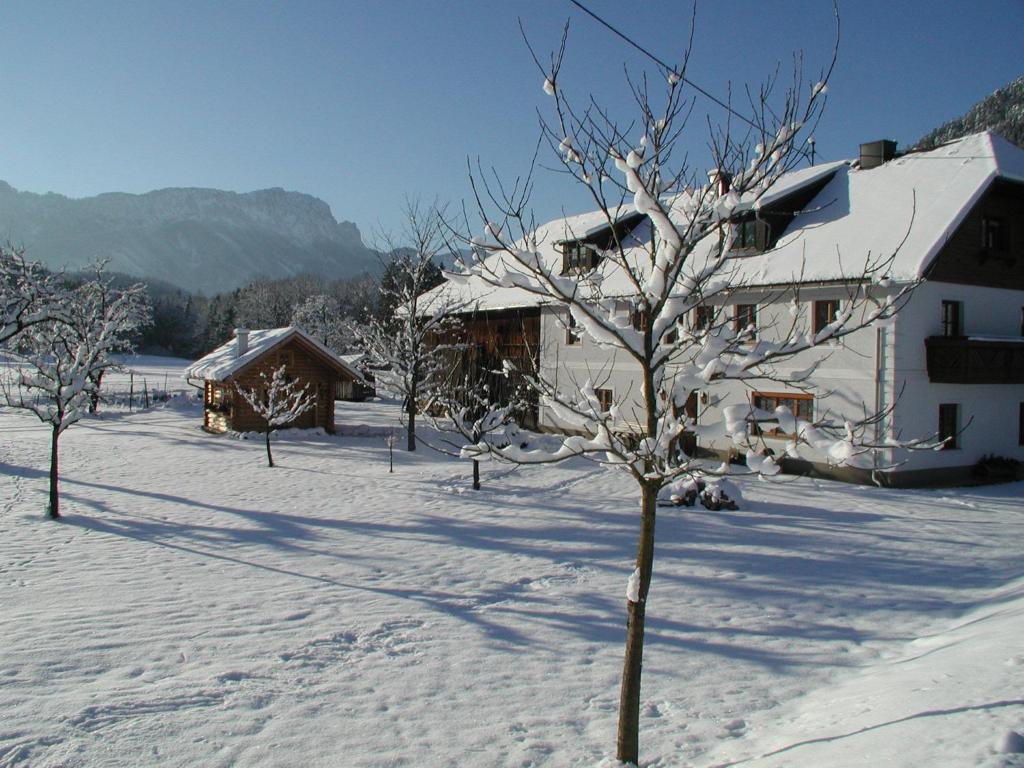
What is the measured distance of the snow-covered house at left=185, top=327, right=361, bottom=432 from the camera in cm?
2705

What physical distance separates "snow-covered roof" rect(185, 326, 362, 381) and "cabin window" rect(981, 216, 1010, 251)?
22413 mm

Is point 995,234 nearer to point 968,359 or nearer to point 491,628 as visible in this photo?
point 968,359

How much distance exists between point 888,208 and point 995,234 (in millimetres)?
3667

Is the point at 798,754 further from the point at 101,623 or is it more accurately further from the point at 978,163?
the point at 978,163

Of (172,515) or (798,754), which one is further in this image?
(172,515)

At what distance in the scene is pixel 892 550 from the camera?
13.1 metres

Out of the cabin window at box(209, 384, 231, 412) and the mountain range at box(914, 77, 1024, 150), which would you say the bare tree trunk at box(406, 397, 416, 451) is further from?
Result: the mountain range at box(914, 77, 1024, 150)

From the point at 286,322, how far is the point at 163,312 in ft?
107

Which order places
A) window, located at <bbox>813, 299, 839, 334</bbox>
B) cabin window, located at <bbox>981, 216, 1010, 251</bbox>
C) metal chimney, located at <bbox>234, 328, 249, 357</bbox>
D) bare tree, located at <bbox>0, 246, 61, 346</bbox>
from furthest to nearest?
metal chimney, located at <bbox>234, 328, 249, 357</bbox>, cabin window, located at <bbox>981, 216, 1010, 251</bbox>, window, located at <bbox>813, 299, 839, 334</bbox>, bare tree, located at <bbox>0, 246, 61, 346</bbox>

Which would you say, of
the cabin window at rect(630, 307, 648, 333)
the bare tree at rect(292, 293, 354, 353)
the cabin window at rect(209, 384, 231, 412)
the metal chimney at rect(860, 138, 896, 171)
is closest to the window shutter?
the metal chimney at rect(860, 138, 896, 171)

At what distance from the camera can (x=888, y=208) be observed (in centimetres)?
2061

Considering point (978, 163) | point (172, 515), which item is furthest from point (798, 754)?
point (978, 163)

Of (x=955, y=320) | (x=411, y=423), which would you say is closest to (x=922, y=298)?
(x=955, y=320)

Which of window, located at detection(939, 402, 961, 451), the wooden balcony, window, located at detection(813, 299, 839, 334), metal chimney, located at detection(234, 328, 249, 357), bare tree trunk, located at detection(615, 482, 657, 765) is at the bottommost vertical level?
bare tree trunk, located at detection(615, 482, 657, 765)
